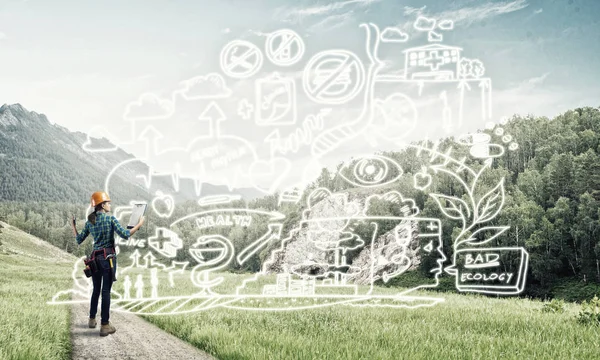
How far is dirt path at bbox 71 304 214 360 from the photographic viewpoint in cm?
1022

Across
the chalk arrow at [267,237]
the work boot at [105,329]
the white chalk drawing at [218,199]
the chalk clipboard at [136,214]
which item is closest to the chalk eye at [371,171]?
the chalk arrow at [267,237]

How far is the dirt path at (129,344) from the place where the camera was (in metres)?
10.2

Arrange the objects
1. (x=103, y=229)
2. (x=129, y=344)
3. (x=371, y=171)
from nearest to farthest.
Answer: (x=129, y=344) < (x=103, y=229) < (x=371, y=171)

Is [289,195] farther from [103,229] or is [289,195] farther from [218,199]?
[103,229]

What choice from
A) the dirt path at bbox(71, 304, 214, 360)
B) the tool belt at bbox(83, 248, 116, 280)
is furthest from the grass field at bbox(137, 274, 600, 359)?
the tool belt at bbox(83, 248, 116, 280)

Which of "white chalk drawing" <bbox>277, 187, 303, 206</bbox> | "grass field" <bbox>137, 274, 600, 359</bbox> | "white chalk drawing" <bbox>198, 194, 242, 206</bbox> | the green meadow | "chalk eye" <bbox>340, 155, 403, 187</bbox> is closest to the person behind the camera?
the green meadow

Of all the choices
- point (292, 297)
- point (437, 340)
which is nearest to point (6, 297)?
point (292, 297)

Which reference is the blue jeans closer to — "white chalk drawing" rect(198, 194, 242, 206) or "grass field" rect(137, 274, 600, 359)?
"grass field" rect(137, 274, 600, 359)

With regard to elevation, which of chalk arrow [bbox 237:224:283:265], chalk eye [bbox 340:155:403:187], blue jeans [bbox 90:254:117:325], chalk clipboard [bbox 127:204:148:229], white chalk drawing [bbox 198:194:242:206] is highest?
chalk eye [bbox 340:155:403:187]

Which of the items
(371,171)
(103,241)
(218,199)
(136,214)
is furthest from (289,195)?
(103,241)

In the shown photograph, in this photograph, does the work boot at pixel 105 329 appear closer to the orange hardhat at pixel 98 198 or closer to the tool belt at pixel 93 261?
the tool belt at pixel 93 261

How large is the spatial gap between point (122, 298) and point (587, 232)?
258 ft

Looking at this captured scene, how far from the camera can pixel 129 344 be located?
11.2m

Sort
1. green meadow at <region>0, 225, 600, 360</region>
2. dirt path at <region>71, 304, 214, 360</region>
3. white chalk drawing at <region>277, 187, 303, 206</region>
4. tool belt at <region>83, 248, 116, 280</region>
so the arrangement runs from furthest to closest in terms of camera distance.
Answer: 1. white chalk drawing at <region>277, 187, 303, 206</region>
2. tool belt at <region>83, 248, 116, 280</region>
3. dirt path at <region>71, 304, 214, 360</region>
4. green meadow at <region>0, 225, 600, 360</region>
